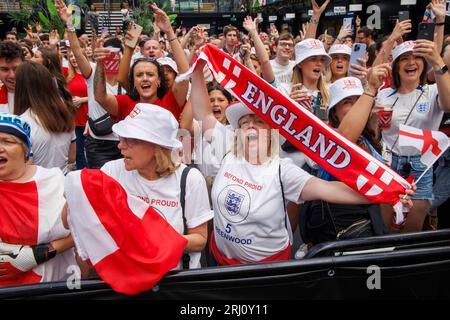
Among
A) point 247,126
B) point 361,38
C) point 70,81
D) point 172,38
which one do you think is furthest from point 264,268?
point 361,38

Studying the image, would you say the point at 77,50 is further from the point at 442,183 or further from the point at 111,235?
the point at 442,183

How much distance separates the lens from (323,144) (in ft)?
7.13

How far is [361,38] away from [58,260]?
6.86 metres

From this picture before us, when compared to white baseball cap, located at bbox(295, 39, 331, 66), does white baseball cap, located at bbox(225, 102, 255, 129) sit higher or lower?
lower

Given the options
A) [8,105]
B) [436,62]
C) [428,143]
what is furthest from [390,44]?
[8,105]

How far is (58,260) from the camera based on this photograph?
222cm

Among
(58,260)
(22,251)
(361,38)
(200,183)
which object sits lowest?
(58,260)

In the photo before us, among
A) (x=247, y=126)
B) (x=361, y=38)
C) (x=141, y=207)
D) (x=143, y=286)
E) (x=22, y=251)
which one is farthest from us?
(x=361, y=38)

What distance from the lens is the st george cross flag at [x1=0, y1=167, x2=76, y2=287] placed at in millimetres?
2041

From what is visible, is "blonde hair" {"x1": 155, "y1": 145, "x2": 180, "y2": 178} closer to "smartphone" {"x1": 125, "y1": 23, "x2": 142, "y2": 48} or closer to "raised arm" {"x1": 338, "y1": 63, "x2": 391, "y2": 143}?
"raised arm" {"x1": 338, "y1": 63, "x2": 391, "y2": 143}

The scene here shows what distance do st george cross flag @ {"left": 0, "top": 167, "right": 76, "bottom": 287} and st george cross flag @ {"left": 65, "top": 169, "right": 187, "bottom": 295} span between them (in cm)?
39

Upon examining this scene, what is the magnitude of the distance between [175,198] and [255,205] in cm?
43

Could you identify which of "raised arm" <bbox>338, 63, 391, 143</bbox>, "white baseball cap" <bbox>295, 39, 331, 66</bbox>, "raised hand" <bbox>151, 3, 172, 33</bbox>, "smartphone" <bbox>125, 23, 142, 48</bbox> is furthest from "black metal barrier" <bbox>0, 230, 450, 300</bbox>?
"smartphone" <bbox>125, 23, 142, 48</bbox>

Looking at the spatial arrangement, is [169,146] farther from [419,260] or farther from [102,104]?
[102,104]
